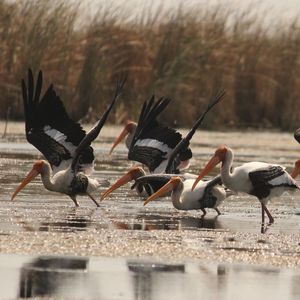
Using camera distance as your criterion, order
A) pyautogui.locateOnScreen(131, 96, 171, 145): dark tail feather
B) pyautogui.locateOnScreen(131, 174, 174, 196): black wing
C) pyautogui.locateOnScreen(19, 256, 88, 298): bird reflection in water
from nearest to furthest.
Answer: pyautogui.locateOnScreen(19, 256, 88, 298): bird reflection in water, pyautogui.locateOnScreen(131, 174, 174, 196): black wing, pyautogui.locateOnScreen(131, 96, 171, 145): dark tail feather

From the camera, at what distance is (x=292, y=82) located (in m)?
27.2

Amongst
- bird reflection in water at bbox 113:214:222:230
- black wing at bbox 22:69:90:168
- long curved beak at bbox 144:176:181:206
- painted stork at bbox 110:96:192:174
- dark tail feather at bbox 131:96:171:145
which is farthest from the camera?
dark tail feather at bbox 131:96:171:145

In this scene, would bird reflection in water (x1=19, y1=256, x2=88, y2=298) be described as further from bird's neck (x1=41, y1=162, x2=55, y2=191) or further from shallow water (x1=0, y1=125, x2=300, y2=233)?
bird's neck (x1=41, y1=162, x2=55, y2=191)

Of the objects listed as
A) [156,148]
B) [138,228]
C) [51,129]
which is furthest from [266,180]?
[51,129]

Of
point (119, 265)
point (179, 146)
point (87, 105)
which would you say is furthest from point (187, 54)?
point (119, 265)

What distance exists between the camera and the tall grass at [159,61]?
80.4 feet

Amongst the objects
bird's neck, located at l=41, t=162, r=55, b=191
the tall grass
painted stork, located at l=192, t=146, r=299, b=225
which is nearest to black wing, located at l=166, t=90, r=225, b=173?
painted stork, located at l=192, t=146, r=299, b=225

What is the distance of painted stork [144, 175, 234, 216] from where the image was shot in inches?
487

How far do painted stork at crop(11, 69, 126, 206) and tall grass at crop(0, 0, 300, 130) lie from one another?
A: 10.0 metres

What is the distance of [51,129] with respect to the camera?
534 inches

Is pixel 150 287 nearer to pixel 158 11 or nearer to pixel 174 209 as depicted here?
pixel 174 209

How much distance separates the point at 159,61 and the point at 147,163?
494 inches

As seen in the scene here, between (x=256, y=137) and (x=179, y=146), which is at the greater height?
(x=179, y=146)

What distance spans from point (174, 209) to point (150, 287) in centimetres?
521
